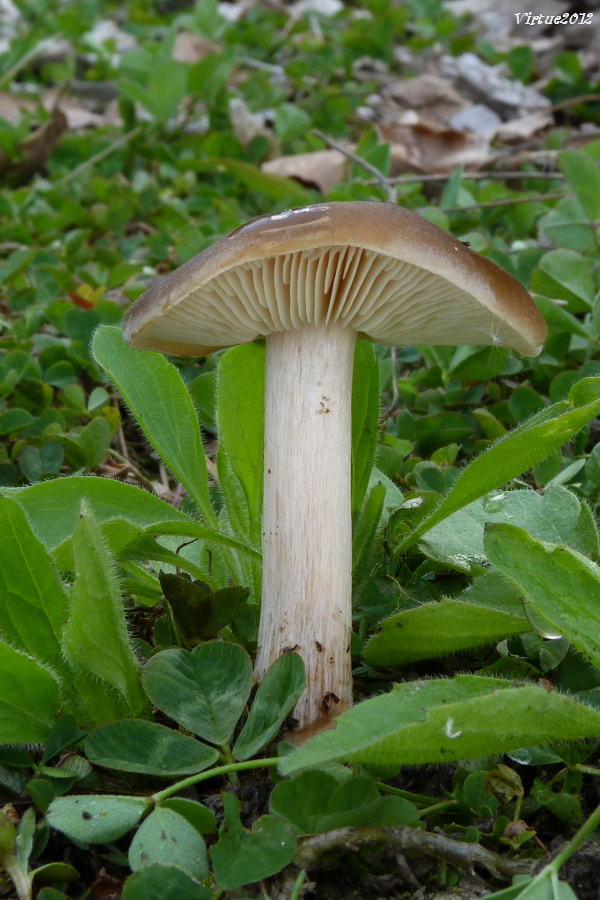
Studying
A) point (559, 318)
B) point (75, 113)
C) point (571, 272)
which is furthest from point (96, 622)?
point (75, 113)

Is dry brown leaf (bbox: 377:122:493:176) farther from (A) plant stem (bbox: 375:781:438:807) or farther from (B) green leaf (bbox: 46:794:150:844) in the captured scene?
(B) green leaf (bbox: 46:794:150:844)

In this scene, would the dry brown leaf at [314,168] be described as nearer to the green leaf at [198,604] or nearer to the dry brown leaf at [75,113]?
the dry brown leaf at [75,113]

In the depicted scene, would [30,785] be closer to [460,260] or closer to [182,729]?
[182,729]

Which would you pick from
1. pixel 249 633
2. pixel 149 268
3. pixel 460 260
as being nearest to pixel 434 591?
pixel 249 633

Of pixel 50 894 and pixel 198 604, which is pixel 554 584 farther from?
pixel 50 894

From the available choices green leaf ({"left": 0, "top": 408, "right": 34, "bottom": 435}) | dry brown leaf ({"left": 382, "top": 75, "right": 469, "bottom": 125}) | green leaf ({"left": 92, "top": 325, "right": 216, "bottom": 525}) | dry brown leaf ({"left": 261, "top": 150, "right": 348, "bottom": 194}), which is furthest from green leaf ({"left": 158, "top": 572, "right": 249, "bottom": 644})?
dry brown leaf ({"left": 382, "top": 75, "right": 469, "bottom": 125})
